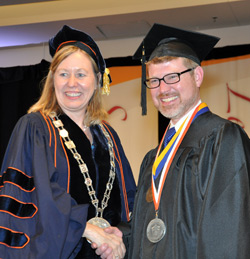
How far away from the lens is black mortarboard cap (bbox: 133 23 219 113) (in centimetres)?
320

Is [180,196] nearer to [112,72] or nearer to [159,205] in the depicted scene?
[159,205]

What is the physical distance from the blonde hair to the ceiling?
3.20 metres

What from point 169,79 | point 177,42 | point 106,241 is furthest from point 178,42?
point 106,241

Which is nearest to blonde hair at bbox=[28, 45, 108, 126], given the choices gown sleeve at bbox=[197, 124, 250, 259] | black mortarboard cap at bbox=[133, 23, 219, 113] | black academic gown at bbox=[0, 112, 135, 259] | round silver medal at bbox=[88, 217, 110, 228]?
black academic gown at bbox=[0, 112, 135, 259]

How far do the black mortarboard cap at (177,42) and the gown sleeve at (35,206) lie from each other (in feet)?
3.03

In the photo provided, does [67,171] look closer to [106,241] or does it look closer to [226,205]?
[106,241]

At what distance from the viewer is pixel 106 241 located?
3.10m

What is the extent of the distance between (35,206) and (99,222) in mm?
437

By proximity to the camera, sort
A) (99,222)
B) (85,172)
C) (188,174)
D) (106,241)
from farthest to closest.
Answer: (85,172) < (99,222) < (106,241) < (188,174)

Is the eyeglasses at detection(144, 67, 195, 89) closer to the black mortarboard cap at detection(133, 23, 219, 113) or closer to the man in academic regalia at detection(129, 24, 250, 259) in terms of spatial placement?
the man in academic regalia at detection(129, 24, 250, 259)

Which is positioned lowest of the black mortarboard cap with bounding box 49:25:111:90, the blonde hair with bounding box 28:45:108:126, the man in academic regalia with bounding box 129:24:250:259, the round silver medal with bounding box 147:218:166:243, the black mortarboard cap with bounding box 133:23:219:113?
the round silver medal with bounding box 147:218:166:243

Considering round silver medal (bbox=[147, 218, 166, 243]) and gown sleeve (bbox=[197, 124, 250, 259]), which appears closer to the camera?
gown sleeve (bbox=[197, 124, 250, 259])

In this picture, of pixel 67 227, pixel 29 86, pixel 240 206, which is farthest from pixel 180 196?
pixel 29 86

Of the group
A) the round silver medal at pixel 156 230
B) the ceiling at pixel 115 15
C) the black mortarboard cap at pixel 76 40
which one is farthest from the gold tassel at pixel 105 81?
the ceiling at pixel 115 15
